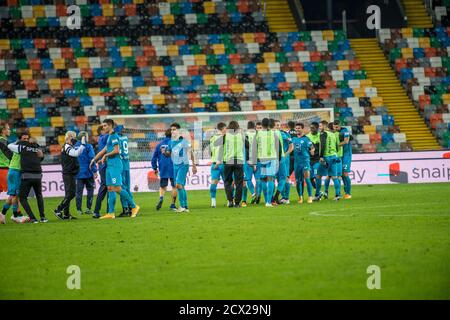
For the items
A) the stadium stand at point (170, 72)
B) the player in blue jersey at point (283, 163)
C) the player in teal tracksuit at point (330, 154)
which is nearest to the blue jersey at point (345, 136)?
the player in teal tracksuit at point (330, 154)

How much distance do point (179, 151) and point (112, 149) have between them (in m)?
2.87

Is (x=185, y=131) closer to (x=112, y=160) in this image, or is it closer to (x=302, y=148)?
(x=302, y=148)

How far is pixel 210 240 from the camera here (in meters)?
15.7

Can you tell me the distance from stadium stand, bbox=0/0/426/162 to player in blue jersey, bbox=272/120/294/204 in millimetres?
14688

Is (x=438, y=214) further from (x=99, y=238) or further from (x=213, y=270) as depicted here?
(x=213, y=270)

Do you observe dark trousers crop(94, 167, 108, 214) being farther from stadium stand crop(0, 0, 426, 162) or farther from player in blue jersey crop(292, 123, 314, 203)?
stadium stand crop(0, 0, 426, 162)

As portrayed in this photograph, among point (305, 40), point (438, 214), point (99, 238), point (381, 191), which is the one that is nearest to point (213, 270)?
point (99, 238)

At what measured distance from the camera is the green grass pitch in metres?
10.6

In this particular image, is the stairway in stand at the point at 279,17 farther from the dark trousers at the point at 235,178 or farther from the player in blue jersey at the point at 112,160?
the player in blue jersey at the point at 112,160

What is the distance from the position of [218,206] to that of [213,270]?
524 inches

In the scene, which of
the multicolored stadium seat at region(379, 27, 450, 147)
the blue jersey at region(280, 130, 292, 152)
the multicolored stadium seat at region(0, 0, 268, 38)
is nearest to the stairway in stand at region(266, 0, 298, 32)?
the multicolored stadium seat at region(0, 0, 268, 38)

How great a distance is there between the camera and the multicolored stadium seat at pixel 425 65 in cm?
4303

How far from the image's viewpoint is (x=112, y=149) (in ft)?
67.7

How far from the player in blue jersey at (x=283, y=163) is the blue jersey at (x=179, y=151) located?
2.68 metres
